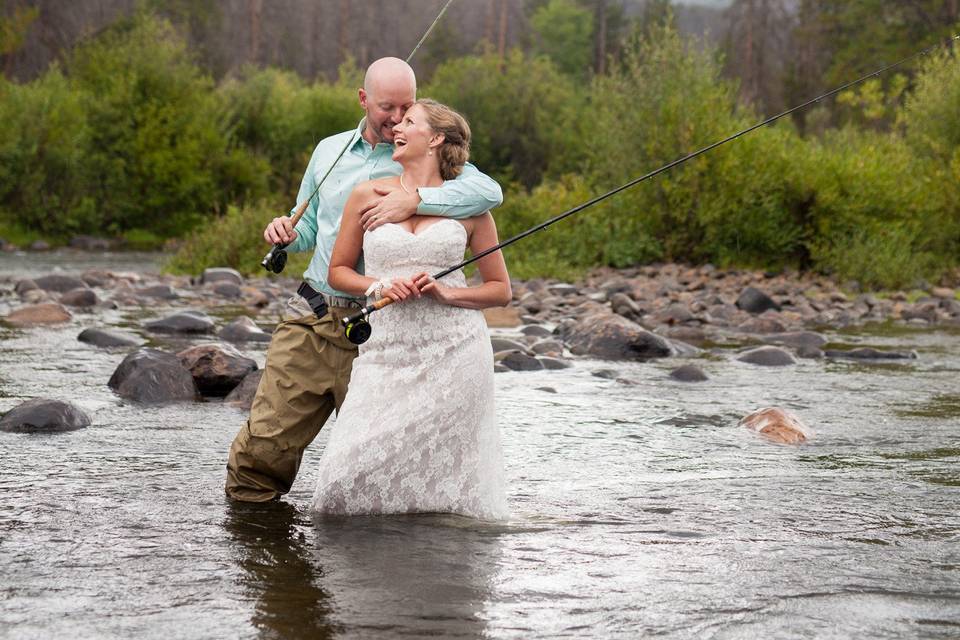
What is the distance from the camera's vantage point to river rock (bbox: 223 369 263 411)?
30.7ft

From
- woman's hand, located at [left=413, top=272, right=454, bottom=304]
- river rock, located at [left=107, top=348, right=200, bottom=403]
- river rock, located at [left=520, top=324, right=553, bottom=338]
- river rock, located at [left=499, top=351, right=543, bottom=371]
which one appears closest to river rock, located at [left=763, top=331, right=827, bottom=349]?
river rock, located at [left=520, top=324, right=553, bottom=338]

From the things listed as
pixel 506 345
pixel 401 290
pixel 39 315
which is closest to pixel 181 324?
pixel 39 315

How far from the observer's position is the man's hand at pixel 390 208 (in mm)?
5508

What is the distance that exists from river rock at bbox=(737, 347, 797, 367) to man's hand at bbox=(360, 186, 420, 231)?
316 inches

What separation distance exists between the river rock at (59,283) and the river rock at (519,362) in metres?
9.49

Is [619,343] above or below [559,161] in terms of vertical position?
below

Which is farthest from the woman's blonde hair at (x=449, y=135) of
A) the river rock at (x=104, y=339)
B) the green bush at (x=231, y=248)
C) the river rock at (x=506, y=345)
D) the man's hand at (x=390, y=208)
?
the green bush at (x=231, y=248)

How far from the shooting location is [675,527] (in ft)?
19.2

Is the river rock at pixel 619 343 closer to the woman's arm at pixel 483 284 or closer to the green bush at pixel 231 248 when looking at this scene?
the woman's arm at pixel 483 284

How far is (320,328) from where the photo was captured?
19.2 ft

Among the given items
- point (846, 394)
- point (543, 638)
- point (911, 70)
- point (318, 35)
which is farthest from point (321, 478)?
point (318, 35)

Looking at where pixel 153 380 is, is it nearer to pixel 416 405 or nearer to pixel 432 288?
pixel 416 405

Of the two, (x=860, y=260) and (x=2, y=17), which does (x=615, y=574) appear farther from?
(x=2, y=17)

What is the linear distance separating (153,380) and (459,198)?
484 centimetres
